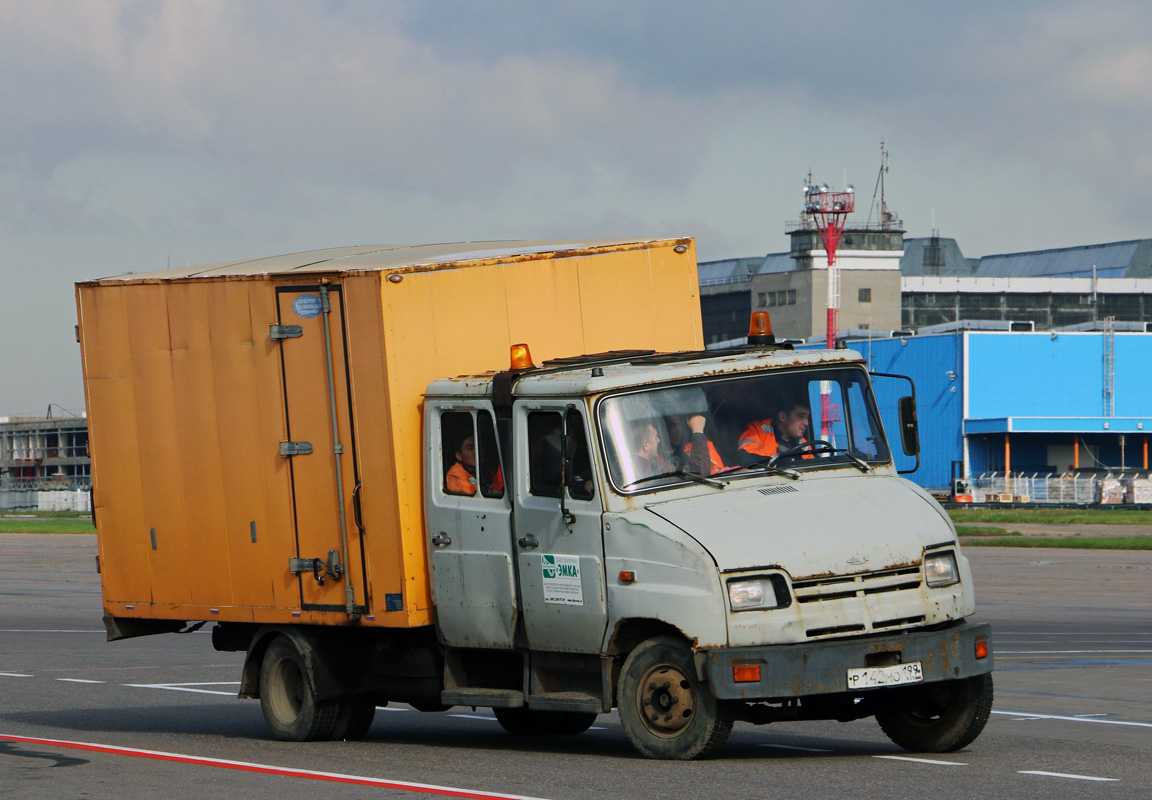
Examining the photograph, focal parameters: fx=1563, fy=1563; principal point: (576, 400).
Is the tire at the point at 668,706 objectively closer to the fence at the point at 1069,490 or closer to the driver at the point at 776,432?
the driver at the point at 776,432

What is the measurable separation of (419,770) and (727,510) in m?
2.57

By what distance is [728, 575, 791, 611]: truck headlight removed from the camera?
8797mm

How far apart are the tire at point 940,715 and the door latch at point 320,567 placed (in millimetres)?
3837

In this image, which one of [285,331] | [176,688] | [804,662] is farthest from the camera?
[176,688]

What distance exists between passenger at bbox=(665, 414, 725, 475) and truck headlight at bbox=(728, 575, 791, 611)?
3.05 ft

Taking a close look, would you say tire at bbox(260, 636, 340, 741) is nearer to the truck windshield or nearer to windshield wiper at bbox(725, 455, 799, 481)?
the truck windshield

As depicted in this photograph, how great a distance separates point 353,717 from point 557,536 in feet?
9.38

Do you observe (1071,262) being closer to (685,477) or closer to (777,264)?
(777,264)

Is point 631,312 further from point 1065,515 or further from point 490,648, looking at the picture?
point 1065,515

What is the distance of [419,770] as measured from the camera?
9758 millimetres

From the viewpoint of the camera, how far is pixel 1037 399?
280 feet

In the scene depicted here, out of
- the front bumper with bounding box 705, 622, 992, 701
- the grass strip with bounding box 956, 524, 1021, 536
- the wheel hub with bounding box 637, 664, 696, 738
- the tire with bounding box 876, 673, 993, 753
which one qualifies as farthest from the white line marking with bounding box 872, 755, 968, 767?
the grass strip with bounding box 956, 524, 1021, 536

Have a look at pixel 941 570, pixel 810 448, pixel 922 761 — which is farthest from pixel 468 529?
pixel 922 761

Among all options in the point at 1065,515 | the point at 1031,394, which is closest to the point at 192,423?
the point at 1065,515
